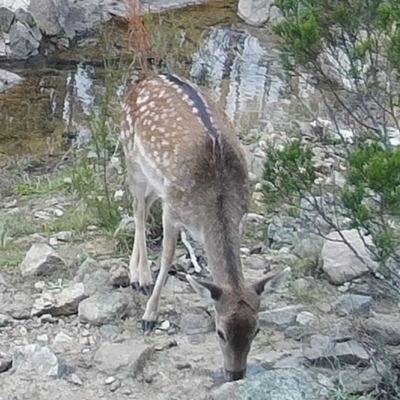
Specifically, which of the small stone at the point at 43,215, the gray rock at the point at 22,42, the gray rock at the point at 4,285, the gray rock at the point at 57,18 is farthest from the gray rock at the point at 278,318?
the gray rock at the point at 57,18

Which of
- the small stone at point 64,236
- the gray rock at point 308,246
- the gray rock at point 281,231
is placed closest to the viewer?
the gray rock at point 308,246

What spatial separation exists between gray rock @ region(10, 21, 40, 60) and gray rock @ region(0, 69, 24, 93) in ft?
2.50

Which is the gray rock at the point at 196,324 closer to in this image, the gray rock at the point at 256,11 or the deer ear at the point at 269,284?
the deer ear at the point at 269,284

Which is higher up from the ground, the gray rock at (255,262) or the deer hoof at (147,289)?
the gray rock at (255,262)

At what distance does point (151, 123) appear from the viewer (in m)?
7.05

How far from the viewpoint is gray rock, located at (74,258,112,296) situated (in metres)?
7.11

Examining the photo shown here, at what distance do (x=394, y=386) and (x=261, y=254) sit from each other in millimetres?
2159

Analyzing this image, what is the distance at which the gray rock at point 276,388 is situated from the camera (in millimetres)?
5602

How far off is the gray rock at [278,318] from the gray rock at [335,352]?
437mm

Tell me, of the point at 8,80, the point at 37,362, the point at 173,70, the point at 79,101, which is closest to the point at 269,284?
the point at 37,362

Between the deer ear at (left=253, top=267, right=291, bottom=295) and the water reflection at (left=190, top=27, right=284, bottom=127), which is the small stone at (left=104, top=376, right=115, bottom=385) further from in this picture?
the water reflection at (left=190, top=27, right=284, bottom=127)

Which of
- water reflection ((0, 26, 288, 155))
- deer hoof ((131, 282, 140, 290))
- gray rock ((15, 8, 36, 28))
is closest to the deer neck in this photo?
deer hoof ((131, 282, 140, 290))

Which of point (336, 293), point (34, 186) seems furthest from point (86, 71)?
point (336, 293)

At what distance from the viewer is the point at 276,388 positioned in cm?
562
